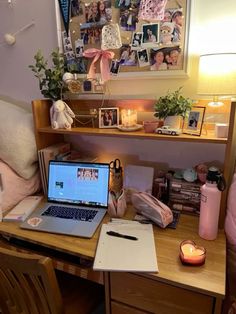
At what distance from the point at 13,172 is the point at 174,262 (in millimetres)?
997

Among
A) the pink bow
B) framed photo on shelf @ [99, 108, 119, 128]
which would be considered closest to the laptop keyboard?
framed photo on shelf @ [99, 108, 119, 128]

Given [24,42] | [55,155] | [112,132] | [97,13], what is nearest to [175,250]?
[112,132]

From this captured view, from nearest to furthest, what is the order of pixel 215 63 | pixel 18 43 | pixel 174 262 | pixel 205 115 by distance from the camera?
1. pixel 174 262
2. pixel 215 63
3. pixel 205 115
4. pixel 18 43

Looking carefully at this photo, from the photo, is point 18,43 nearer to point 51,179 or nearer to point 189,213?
point 51,179

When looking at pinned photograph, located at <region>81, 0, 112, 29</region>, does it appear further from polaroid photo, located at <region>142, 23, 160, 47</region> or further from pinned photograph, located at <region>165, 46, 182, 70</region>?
pinned photograph, located at <region>165, 46, 182, 70</region>

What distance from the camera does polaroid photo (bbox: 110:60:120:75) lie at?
136cm

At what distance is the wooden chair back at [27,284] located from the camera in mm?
806

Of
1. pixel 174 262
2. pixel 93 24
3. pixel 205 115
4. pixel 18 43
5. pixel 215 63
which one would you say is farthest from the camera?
pixel 18 43

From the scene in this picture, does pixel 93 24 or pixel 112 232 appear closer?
pixel 112 232

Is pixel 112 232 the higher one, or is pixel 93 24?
pixel 93 24

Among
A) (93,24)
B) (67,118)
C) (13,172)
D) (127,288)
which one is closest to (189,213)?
(127,288)

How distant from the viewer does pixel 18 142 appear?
137 cm

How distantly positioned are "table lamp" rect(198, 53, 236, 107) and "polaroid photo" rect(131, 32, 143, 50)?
1.20 feet

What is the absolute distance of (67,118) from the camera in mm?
1382
